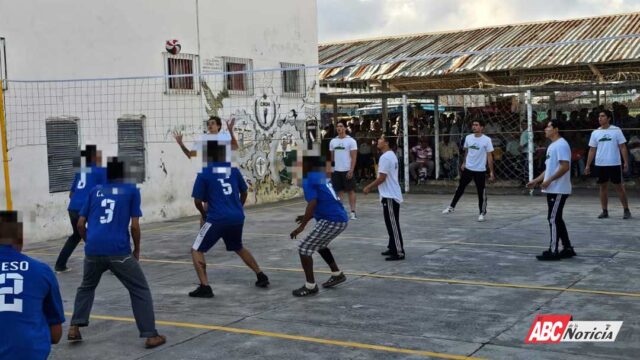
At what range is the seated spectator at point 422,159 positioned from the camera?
18.4 metres

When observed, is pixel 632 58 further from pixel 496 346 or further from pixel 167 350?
pixel 167 350

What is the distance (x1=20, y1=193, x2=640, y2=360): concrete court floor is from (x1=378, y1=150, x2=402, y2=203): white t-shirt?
2.74ft

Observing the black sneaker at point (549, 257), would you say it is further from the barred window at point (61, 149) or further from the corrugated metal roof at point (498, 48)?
the barred window at point (61, 149)

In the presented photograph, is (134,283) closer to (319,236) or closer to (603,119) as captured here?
(319,236)

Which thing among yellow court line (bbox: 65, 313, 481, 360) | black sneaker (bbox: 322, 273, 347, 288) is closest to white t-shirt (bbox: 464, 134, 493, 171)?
black sneaker (bbox: 322, 273, 347, 288)

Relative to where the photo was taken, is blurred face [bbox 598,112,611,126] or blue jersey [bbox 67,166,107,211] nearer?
blue jersey [bbox 67,166,107,211]

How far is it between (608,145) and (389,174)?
4.89 metres

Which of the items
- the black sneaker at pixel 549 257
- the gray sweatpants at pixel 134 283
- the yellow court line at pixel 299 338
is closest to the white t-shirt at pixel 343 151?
the black sneaker at pixel 549 257

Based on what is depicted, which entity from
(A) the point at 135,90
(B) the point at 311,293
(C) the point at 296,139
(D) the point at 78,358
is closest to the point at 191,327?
(D) the point at 78,358

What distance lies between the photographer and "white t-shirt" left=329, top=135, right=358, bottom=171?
13.1 m

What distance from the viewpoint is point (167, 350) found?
571cm

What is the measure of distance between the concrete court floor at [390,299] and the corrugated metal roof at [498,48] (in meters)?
5.93

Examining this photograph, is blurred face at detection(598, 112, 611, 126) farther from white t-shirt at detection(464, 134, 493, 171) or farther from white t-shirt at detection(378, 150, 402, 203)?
white t-shirt at detection(378, 150, 402, 203)

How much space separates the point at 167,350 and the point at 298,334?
1.05m
